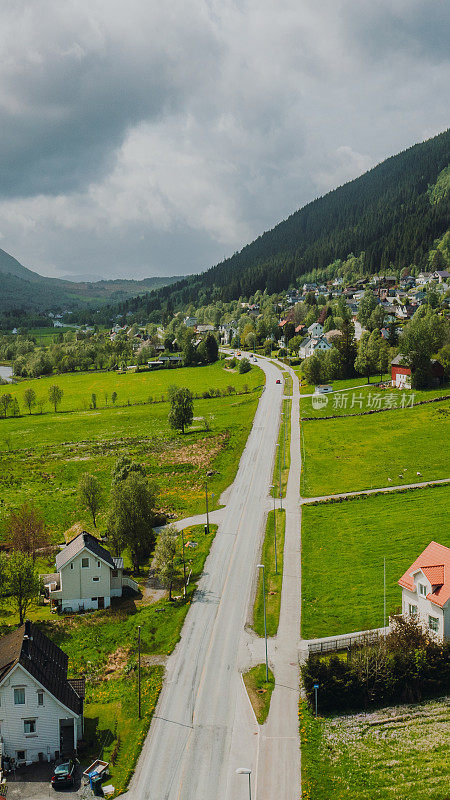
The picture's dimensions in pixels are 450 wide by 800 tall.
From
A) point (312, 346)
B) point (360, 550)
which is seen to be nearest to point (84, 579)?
point (360, 550)

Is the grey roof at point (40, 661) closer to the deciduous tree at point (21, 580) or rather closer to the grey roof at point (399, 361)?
the deciduous tree at point (21, 580)

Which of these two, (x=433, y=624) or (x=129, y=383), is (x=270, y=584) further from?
(x=129, y=383)

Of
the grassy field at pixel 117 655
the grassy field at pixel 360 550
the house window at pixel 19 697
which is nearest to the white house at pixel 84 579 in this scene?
the grassy field at pixel 117 655

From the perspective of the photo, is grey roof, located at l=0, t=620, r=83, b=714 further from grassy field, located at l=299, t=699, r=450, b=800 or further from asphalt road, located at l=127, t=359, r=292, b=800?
grassy field, located at l=299, t=699, r=450, b=800

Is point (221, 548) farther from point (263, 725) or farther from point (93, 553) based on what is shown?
point (263, 725)

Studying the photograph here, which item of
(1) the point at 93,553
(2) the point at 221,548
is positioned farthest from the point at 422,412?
(1) the point at 93,553

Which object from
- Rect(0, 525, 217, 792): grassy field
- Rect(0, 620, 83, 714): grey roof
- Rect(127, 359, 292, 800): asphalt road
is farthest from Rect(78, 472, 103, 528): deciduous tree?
Rect(0, 620, 83, 714): grey roof
